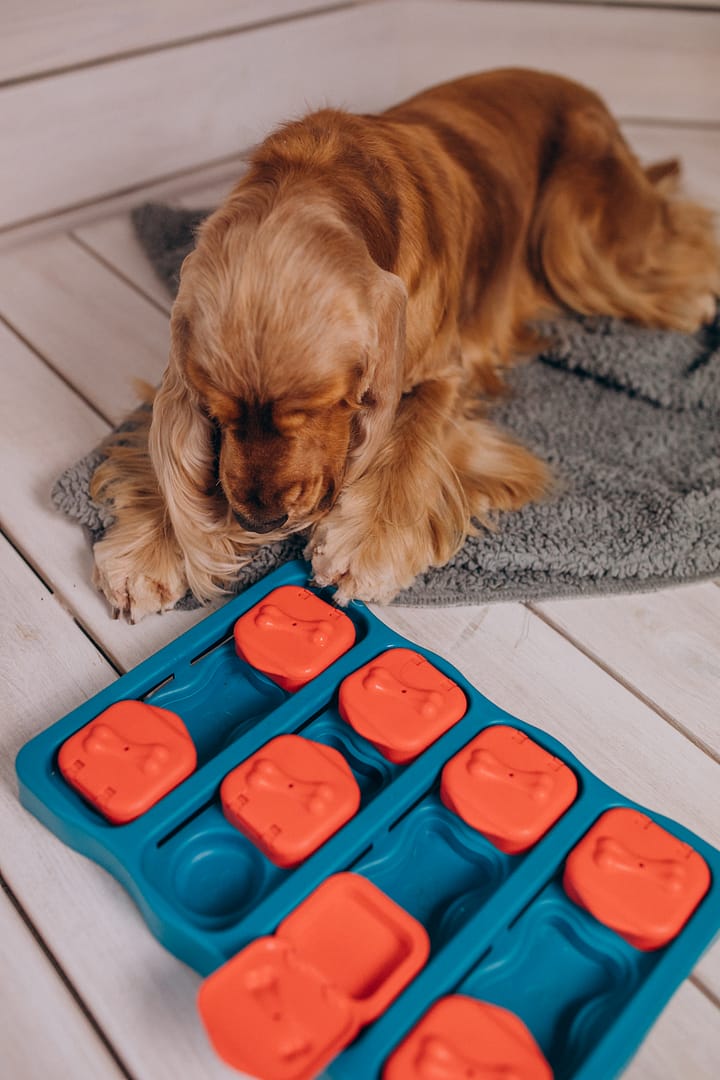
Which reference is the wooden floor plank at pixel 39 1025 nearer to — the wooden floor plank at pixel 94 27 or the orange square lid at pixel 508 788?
the orange square lid at pixel 508 788

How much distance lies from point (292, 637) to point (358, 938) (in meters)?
0.45

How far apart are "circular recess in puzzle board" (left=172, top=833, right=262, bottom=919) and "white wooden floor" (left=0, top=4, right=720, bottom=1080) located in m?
0.08

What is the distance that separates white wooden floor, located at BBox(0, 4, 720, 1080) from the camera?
109 centimetres

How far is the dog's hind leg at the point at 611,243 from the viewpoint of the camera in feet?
6.99

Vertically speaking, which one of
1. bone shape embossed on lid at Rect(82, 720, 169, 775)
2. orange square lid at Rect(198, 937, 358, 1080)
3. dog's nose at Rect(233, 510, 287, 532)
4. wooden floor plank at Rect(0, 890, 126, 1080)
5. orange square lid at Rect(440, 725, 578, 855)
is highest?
dog's nose at Rect(233, 510, 287, 532)

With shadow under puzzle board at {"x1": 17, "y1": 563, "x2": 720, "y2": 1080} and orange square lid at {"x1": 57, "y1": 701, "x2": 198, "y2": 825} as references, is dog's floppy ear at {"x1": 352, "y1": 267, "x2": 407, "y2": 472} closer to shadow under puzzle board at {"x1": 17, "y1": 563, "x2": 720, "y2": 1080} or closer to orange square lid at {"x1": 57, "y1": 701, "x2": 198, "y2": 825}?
shadow under puzzle board at {"x1": 17, "y1": 563, "x2": 720, "y2": 1080}

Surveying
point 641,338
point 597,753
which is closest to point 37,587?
point 597,753

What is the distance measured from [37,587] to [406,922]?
2.73 feet

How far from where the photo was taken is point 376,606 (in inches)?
62.4

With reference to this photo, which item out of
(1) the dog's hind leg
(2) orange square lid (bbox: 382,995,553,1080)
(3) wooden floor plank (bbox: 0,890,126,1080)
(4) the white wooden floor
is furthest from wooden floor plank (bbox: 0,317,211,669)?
(1) the dog's hind leg

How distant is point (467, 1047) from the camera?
990mm

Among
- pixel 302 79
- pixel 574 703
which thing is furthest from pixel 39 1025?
pixel 302 79

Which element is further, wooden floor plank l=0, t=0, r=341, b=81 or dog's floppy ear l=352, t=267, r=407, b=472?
wooden floor plank l=0, t=0, r=341, b=81

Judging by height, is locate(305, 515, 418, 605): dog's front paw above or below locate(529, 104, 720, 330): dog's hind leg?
below
